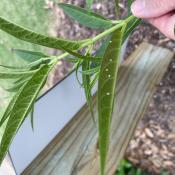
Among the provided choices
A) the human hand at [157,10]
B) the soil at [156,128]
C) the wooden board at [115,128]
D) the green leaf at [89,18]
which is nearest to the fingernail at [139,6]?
the human hand at [157,10]

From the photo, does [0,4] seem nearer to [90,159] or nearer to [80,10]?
[80,10]

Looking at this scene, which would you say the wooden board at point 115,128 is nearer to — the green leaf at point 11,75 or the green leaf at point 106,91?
the green leaf at point 11,75

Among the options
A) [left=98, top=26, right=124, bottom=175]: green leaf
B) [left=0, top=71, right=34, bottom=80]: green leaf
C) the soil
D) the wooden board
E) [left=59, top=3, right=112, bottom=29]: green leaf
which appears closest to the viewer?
[left=98, top=26, right=124, bottom=175]: green leaf

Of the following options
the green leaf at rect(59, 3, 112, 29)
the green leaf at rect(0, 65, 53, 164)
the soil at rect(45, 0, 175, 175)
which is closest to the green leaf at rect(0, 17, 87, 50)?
the green leaf at rect(0, 65, 53, 164)

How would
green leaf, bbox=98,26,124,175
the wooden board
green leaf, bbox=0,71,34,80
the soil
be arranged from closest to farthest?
green leaf, bbox=98,26,124,175 → green leaf, bbox=0,71,34,80 → the wooden board → the soil

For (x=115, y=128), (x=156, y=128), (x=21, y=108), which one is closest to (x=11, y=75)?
(x=21, y=108)

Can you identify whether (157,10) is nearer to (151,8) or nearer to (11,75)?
(151,8)

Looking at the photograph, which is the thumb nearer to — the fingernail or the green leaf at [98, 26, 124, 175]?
the fingernail
